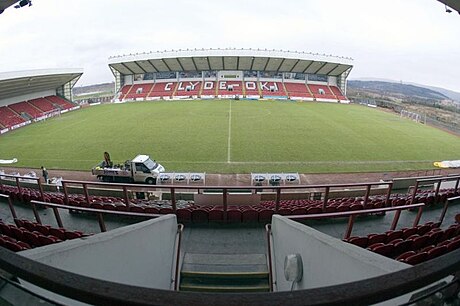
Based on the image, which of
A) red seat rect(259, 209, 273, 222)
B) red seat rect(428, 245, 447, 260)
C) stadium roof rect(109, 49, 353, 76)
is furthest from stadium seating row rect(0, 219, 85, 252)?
stadium roof rect(109, 49, 353, 76)

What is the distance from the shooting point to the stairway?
12.8 ft

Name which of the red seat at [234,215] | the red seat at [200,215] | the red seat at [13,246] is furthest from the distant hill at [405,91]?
the red seat at [13,246]

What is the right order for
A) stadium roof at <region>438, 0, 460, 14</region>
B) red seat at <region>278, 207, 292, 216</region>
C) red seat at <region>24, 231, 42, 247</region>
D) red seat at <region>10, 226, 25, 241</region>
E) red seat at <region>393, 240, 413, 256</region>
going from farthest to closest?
1. stadium roof at <region>438, 0, 460, 14</region>
2. red seat at <region>278, 207, 292, 216</region>
3. red seat at <region>10, 226, 25, 241</region>
4. red seat at <region>24, 231, 42, 247</region>
5. red seat at <region>393, 240, 413, 256</region>

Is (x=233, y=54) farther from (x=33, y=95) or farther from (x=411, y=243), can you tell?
(x=411, y=243)

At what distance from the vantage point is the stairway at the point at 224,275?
12.8ft

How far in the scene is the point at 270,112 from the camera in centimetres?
3616

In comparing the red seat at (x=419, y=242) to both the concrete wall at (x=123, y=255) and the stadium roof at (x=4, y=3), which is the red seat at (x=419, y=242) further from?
the stadium roof at (x=4, y=3)

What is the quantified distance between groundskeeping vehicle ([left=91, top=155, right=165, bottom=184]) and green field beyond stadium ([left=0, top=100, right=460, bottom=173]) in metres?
1.96

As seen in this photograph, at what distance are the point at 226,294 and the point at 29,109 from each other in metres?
48.8

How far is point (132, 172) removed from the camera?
565 inches

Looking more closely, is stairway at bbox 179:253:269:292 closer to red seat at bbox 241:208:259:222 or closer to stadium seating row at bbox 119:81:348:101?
red seat at bbox 241:208:259:222

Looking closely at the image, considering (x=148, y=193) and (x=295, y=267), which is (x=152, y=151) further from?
(x=295, y=267)

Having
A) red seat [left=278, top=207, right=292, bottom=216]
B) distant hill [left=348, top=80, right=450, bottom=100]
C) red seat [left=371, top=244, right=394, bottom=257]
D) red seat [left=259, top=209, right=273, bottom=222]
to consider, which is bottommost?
distant hill [left=348, top=80, right=450, bottom=100]

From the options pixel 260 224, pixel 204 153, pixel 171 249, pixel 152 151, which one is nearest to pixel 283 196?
pixel 260 224
